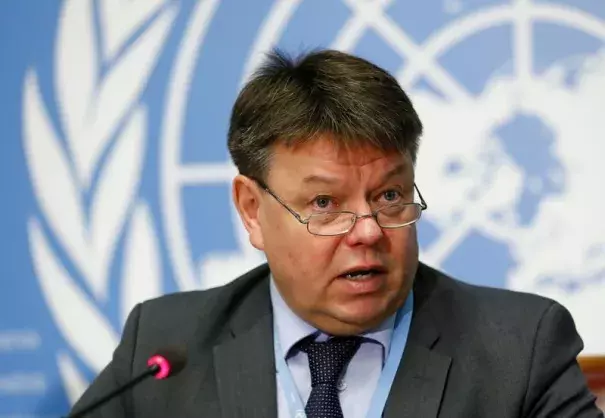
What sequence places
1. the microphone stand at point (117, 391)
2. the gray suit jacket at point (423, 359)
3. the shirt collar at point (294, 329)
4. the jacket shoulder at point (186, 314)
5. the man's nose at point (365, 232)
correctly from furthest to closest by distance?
1. the jacket shoulder at point (186, 314)
2. the shirt collar at point (294, 329)
3. the gray suit jacket at point (423, 359)
4. the man's nose at point (365, 232)
5. the microphone stand at point (117, 391)

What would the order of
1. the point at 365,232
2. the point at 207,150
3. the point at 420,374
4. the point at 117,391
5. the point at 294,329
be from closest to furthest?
the point at 117,391 → the point at 365,232 → the point at 420,374 → the point at 294,329 → the point at 207,150

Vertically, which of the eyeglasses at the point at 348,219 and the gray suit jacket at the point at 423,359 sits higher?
the eyeglasses at the point at 348,219

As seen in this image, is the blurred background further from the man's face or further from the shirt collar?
the man's face

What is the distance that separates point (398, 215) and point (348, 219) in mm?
125

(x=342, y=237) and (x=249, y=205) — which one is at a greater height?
(x=249, y=205)

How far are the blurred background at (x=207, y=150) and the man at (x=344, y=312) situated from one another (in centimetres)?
50

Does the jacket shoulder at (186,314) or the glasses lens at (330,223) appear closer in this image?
the glasses lens at (330,223)

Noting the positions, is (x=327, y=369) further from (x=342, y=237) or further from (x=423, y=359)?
(x=342, y=237)

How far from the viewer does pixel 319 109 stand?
2152mm

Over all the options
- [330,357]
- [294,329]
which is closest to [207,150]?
[294,329]

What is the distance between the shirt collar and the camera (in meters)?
2.33

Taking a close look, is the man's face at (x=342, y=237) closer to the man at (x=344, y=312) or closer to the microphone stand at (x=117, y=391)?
the man at (x=344, y=312)

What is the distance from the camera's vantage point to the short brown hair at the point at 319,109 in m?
2.14

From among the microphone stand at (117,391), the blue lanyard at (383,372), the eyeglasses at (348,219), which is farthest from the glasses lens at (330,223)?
the microphone stand at (117,391)
